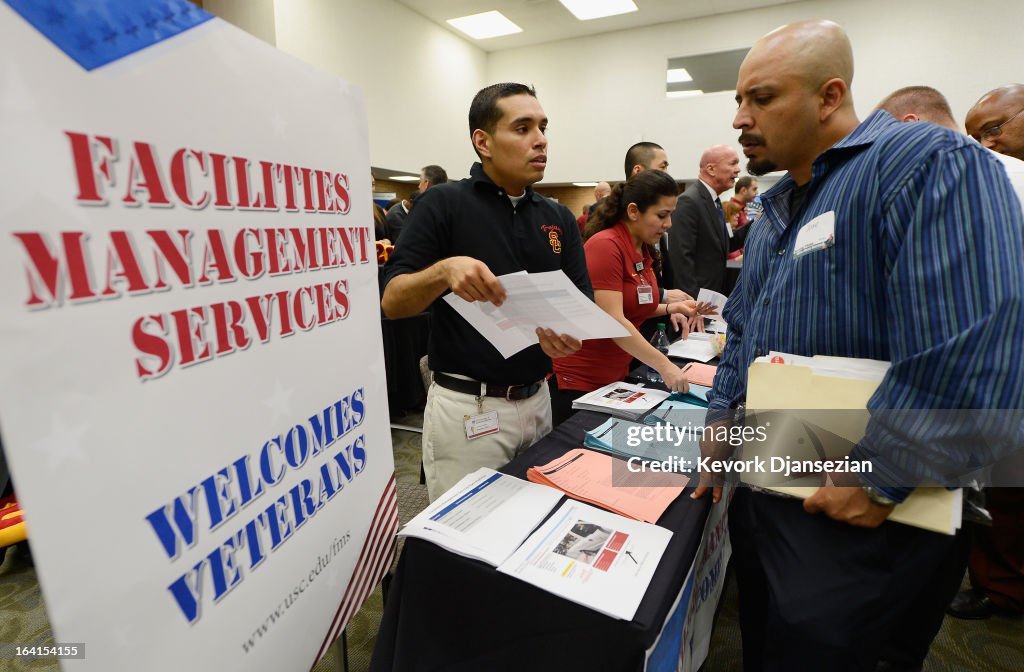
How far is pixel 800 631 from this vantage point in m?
0.86

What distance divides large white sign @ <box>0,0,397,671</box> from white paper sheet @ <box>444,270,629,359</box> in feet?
1.13

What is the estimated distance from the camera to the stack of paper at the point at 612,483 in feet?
3.41

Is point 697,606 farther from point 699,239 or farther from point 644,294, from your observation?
point 699,239

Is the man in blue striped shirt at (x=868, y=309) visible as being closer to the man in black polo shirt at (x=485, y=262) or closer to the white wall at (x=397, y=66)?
the man in black polo shirt at (x=485, y=262)

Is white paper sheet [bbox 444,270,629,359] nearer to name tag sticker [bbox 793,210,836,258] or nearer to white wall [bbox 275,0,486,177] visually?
name tag sticker [bbox 793,210,836,258]

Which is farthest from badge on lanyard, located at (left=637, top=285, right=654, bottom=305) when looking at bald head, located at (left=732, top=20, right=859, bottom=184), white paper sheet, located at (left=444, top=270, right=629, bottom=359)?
bald head, located at (left=732, top=20, right=859, bottom=184)

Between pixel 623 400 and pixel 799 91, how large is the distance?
3.22 ft

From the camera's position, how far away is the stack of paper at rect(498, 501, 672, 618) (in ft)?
2.57

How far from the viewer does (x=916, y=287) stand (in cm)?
74

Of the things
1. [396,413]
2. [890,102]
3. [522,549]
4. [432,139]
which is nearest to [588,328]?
[522,549]

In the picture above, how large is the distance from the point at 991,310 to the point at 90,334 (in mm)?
1085

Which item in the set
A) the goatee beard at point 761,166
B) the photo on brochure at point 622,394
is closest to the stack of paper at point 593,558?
the photo on brochure at point 622,394

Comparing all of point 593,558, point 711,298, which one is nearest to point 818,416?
point 593,558

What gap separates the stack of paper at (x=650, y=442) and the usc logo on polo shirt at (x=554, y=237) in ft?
1.81
